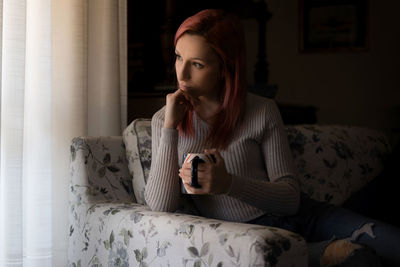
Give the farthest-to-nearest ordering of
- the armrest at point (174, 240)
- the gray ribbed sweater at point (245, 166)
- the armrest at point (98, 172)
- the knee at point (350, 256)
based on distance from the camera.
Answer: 1. the armrest at point (98, 172)
2. the gray ribbed sweater at point (245, 166)
3. the knee at point (350, 256)
4. the armrest at point (174, 240)

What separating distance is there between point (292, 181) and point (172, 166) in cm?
30

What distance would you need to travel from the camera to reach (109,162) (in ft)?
5.32

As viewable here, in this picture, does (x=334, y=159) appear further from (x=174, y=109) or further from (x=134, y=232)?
(x=134, y=232)

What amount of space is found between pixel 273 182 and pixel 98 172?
49cm

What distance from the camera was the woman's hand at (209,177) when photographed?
48.4 inches

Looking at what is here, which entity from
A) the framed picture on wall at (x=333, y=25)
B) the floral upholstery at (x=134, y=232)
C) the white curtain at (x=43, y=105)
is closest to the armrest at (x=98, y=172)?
the floral upholstery at (x=134, y=232)

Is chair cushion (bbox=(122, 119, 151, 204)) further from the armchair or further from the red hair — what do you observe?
the red hair

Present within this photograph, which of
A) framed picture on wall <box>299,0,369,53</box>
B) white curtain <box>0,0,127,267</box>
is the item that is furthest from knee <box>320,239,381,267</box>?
framed picture on wall <box>299,0,369,53</box>

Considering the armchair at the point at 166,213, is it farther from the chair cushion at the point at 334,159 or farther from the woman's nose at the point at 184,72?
the woman's nose at the point at 184,72

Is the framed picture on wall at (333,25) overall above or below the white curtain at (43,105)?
above

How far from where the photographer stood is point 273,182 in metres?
1.41

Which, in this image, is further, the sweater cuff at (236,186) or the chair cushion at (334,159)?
the chair cushion at (334,159)

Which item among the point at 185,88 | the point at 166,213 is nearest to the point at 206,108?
the point at 185,88

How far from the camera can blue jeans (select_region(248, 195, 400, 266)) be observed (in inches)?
53.5
